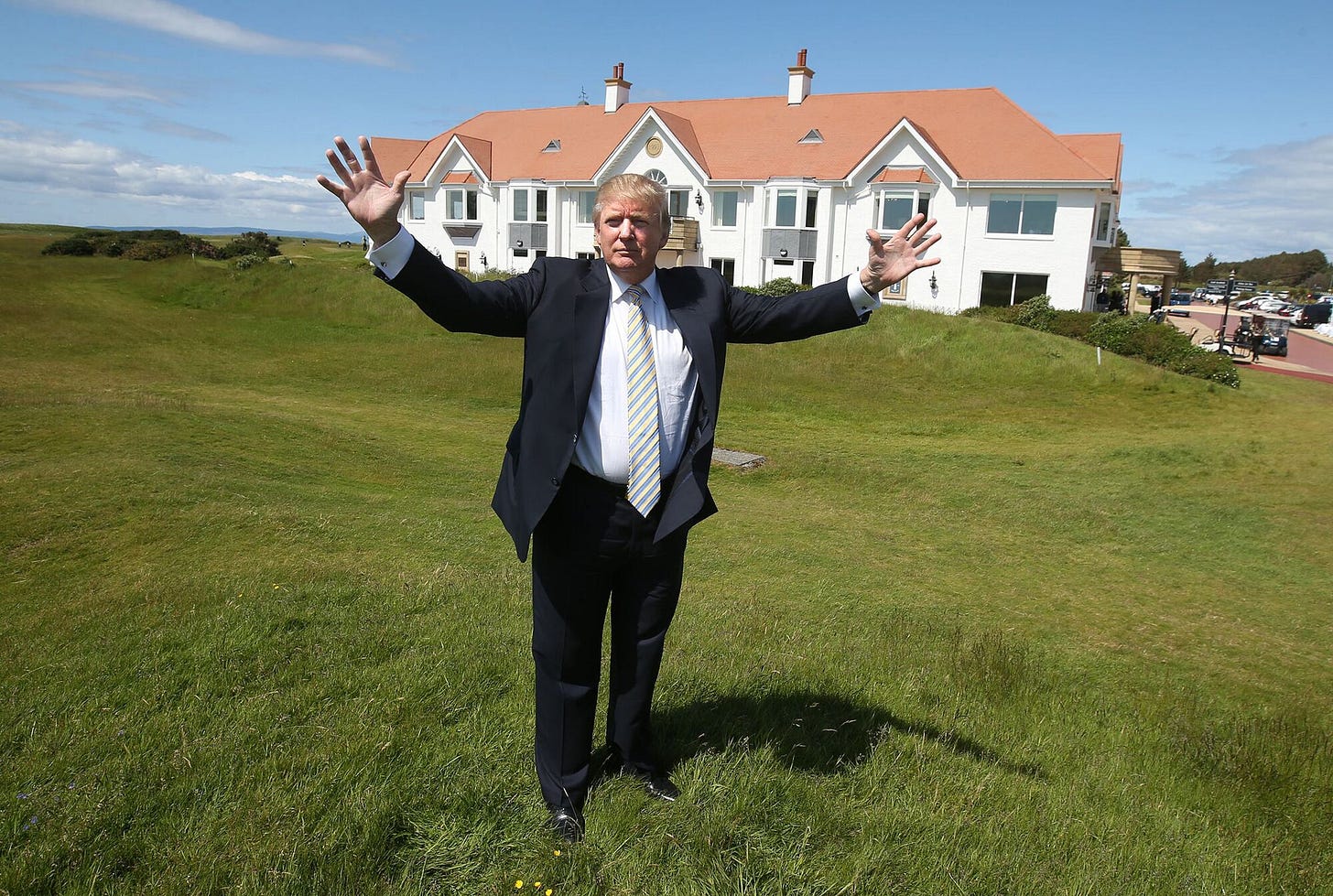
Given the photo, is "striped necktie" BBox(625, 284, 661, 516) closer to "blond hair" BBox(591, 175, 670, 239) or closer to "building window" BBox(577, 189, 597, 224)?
"blond hair" BBox(591, 175, 670, 239)

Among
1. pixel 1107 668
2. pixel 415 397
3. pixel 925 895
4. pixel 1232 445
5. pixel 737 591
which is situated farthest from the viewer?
pixel 415 397

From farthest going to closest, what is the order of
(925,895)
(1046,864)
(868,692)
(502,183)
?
(502,183) < (868,692) < (1046,864) < (925,895)

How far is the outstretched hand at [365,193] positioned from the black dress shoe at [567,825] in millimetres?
2211

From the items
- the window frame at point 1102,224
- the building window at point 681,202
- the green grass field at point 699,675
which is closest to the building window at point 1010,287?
the window frame at point 1102,224

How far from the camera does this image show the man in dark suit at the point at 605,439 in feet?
10.7

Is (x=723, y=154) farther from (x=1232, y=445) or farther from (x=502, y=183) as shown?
(x=1232, y=445)

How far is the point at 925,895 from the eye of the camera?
2990mm

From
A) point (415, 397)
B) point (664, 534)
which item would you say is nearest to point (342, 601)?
point (664, 534)

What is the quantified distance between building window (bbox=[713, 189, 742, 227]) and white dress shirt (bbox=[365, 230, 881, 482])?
122ft

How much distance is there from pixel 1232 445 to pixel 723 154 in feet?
90.1

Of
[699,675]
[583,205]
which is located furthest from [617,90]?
[699,675]

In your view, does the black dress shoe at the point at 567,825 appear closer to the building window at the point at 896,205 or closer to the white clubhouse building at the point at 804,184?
the white clubhouse building at the point at 804,184

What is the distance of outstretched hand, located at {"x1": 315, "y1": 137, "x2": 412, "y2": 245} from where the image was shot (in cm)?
297

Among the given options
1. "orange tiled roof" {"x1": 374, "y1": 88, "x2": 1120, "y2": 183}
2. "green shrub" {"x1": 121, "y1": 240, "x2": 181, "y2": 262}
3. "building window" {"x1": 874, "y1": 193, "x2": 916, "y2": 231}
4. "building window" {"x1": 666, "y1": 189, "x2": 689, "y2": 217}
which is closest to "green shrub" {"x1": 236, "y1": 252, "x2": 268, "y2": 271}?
"green shrub" {"x1": 121, "y1": 240, "x2": 181, "y2": 262}
